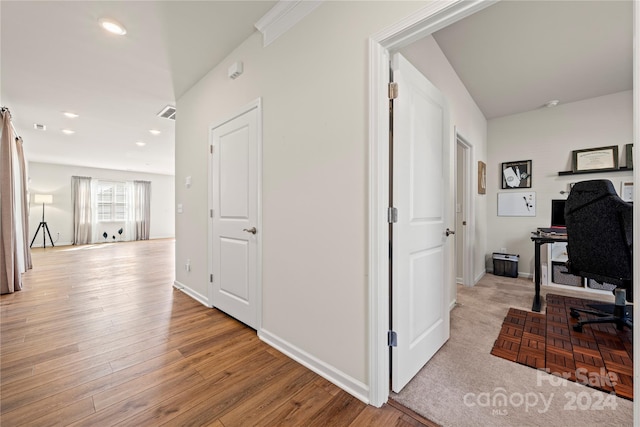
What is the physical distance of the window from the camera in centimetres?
873

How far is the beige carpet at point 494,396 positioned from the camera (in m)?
1.26

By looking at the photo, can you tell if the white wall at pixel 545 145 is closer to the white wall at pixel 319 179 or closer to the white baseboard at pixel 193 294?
the white wall at pixel 319 179

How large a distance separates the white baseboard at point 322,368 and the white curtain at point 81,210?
953 cm

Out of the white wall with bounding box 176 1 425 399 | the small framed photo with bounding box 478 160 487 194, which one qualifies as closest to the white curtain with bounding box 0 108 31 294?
the white wall with bounding box 176 1 425 399

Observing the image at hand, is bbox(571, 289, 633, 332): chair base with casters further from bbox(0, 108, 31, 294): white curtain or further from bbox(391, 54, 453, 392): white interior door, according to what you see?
bbox(0, 108, 31, 294): white curtain

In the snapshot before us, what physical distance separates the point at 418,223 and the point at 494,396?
1036 mm

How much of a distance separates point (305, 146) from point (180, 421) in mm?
1674

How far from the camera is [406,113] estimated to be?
4.87ft

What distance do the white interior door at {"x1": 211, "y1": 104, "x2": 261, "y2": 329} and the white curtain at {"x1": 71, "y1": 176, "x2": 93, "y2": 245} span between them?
856cm

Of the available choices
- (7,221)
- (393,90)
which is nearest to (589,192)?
(393,90)

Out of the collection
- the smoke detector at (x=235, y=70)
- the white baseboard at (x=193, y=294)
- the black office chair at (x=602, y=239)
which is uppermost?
the smoke detector at (x=235, y=70)

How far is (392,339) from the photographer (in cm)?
142

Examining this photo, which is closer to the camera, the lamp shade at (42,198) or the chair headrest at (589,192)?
the chair headrest at (589,192)

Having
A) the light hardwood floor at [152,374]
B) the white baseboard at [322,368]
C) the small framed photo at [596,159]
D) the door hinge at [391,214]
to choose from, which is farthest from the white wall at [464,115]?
the light hardwood floor at [152,374]
